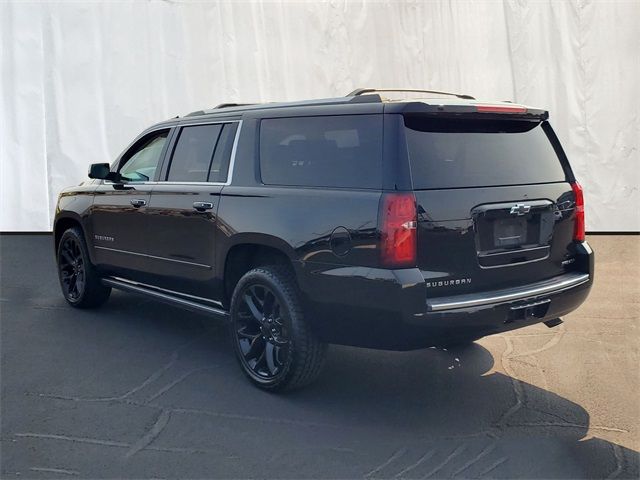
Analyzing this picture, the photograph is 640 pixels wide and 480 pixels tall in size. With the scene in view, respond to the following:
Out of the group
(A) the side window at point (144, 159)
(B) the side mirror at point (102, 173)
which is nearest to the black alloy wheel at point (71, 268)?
(B) the side mirror at point (102, 173)

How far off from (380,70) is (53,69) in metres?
4.90

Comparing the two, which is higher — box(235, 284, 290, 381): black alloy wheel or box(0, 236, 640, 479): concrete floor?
box(235, 284, 290, 381): black alloy wheel

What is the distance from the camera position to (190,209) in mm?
4738

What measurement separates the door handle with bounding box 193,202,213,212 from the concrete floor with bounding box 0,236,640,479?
43.6 inches

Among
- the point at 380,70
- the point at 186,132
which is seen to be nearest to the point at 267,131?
the point at 186,132

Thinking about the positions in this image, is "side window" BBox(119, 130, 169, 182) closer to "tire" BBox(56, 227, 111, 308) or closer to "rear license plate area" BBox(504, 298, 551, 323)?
"tire" BBox(56, 227, 111, 308)

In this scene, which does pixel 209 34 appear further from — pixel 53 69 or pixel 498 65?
pixel 498 65

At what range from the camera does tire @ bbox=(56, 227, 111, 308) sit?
6059mm

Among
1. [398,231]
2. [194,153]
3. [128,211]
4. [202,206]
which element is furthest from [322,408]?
[128,211]

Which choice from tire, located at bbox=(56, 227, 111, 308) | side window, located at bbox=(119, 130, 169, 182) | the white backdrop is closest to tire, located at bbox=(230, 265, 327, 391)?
side window, located at bbox=(119, 130, 169, 182)

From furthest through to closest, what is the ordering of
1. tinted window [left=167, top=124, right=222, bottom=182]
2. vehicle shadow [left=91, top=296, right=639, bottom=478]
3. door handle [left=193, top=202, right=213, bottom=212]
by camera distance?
tinted window [left=167, top=124, right=222, bottom=182] < door handle [left=193, top=202, right=213, bottom=212] < vehicle shadow [left=91, top=296, right=639, bottom=478]

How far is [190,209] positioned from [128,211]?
0.94 meters

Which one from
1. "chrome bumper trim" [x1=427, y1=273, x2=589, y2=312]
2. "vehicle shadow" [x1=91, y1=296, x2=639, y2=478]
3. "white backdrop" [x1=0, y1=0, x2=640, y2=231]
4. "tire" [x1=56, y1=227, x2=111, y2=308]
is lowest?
"vehicle shadow" [x1=91, y1=296, x2=639, y2=478]

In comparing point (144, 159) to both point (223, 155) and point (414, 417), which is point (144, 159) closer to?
point (223, 155)
